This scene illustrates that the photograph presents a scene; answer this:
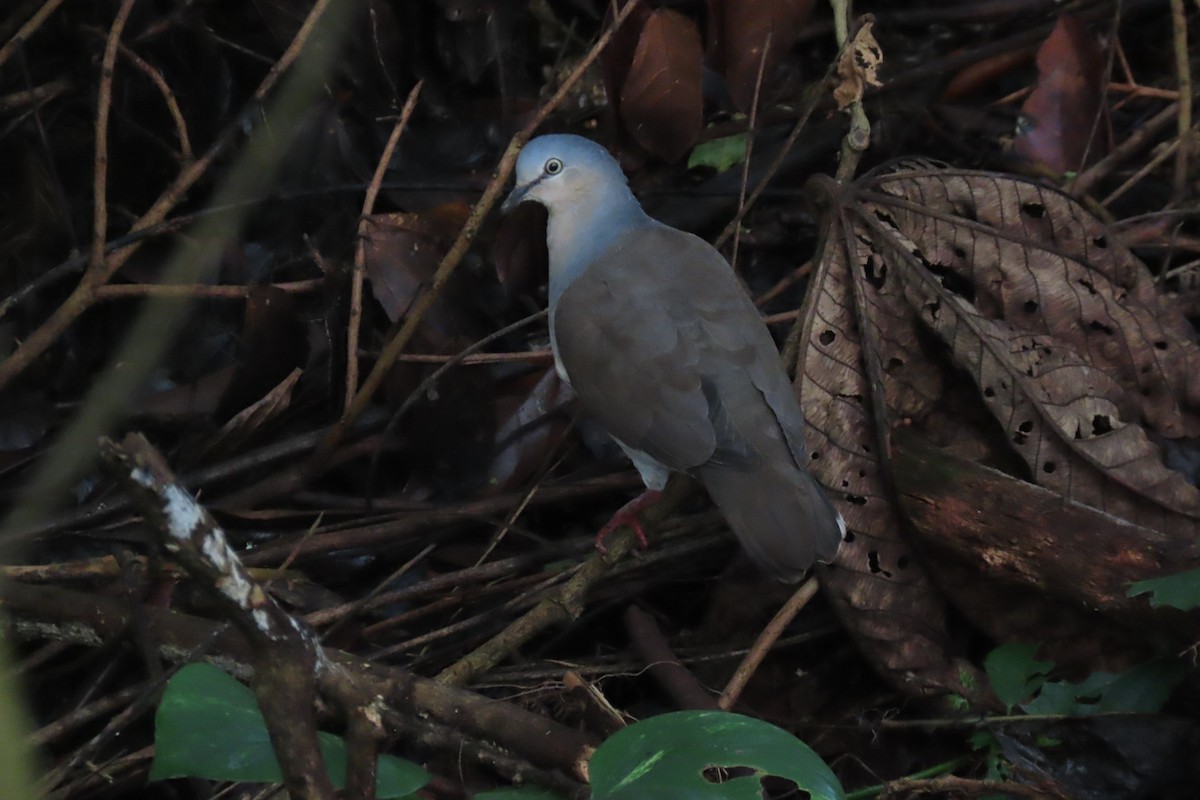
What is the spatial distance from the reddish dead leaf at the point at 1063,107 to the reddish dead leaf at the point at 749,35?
83 cm

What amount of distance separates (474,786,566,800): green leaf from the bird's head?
1.61m

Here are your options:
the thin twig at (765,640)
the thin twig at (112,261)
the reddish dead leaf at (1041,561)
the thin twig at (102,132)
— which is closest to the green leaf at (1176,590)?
the reddish dead leaf at (1041,561)

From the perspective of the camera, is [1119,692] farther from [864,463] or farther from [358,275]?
[358,275]

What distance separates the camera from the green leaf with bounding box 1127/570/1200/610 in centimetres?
186

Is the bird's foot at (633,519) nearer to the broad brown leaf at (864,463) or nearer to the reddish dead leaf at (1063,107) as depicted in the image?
the broad brown leaf at (864,463)

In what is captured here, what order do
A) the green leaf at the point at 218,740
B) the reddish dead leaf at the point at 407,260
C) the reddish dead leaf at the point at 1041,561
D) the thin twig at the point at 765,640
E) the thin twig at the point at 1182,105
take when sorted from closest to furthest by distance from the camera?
1. the green leaf at the point at 218,740
2. the reddish dead leaf at the point at 1041,561
3. the thin twig at the point at 765,640
4. the reddish dead leaf at the point at 407,260
5. the thin twig at the point at 1182,105

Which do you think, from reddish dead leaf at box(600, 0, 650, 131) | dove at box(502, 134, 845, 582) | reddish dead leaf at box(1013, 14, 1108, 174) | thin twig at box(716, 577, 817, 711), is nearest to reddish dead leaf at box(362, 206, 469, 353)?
dove at box(502, 134, 845, 582)

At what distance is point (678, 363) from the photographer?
240cm

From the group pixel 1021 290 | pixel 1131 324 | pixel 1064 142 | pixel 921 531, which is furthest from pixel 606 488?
pixel 1064 142

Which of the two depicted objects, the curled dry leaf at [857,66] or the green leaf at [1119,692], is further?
the curled dry leaf at [857,66]

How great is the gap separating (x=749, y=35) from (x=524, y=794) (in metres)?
2.09

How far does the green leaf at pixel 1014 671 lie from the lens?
2207 millimetres

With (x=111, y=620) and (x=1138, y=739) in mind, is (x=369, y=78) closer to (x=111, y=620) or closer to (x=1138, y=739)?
(x=111, y=620)

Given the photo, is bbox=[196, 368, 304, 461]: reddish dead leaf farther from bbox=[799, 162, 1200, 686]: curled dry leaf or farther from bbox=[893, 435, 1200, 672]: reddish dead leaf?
bbox=[893, 435, 1200, 672]: reddish dead leaf
